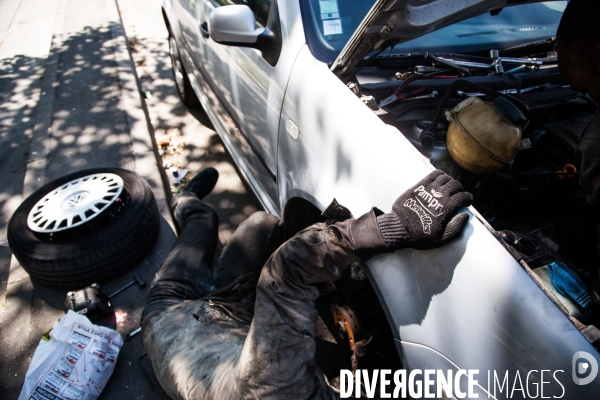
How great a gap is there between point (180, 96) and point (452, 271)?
4215 mm

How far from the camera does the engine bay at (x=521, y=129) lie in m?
1.56

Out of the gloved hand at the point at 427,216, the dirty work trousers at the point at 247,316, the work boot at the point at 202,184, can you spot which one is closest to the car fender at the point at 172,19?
the work boot at the point at 202,184

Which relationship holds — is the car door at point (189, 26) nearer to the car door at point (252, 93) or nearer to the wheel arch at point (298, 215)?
the car door at point (252, 93)

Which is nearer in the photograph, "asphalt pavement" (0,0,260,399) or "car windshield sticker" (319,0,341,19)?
"car windshield sticker" (319,0,341,19)

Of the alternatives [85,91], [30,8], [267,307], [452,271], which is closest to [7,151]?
[85,91]

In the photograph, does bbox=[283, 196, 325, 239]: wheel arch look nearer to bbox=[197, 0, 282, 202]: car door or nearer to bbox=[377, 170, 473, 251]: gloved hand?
bbox=[197, 0, 282, 202]: car door

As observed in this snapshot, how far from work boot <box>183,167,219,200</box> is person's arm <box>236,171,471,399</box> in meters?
1.62

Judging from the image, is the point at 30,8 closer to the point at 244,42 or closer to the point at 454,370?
the point at 244,42

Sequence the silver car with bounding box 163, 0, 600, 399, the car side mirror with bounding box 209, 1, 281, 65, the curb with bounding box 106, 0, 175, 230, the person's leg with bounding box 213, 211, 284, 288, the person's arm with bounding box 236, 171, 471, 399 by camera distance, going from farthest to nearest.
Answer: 1. the curb with bounding box 106, 0, 175, 230
2. the person's leg with bounding box 213, 211, 284, 288
3. the car side mirror with bounding box 209, 1, 281, 65
4. the person's arm with bounding box 236, 171, 471, 399
5. the silver car with bounding box 163, 0, 600, 399

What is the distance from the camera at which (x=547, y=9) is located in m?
2.37

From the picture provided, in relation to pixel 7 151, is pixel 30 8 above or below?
above

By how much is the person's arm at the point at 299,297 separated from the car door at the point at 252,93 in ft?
2.75

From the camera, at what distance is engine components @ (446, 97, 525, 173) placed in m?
1.36

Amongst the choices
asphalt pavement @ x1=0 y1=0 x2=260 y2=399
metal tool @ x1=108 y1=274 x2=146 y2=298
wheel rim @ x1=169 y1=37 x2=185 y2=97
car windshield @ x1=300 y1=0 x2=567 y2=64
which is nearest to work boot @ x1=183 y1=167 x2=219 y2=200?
asphalt pavement @ x1=0 y1=0 x2=260 y2=399
